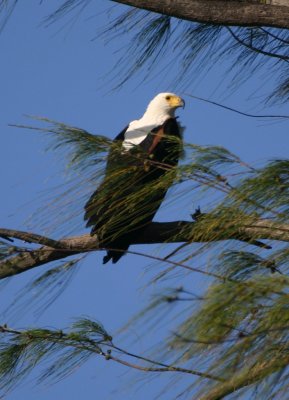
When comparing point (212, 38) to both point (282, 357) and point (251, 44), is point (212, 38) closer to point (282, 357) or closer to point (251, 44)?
point (251, 44)

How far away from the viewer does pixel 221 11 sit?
7.65ft

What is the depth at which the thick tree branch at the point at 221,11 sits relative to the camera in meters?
2.32

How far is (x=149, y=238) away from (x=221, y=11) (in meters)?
0.79

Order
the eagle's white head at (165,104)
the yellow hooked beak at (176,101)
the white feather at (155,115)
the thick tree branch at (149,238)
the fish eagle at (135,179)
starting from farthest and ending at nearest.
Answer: the yellow hooked beak at (176,101) → the eagle's white head at (165,104) → the white feather at (155,115) → the fish eagle at (135,179) → the thick tree branch at (149,238)

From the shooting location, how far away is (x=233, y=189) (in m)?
1.94

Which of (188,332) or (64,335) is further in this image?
(64,335)

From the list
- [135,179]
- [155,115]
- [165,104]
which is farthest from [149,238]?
[165,104]

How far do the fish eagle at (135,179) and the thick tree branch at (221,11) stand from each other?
0.28 m

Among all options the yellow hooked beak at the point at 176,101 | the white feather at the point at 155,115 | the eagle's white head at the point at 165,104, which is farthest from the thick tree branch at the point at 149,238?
the yellow hooked beak at the point at 176,101

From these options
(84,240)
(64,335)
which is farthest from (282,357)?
(84,240)

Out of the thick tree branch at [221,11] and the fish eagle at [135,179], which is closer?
the fish eagle at [135,179]

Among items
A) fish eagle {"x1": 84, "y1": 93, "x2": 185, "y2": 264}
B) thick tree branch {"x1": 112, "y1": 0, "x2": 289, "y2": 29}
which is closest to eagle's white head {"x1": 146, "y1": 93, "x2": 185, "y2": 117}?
fish eagle {"x1": 84, "y1": 93, "x2": 185, "y2": 264}

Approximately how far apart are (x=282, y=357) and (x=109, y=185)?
0.71 m

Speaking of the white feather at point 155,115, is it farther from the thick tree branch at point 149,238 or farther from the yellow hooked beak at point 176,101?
the thick tree branch at point 149,238
